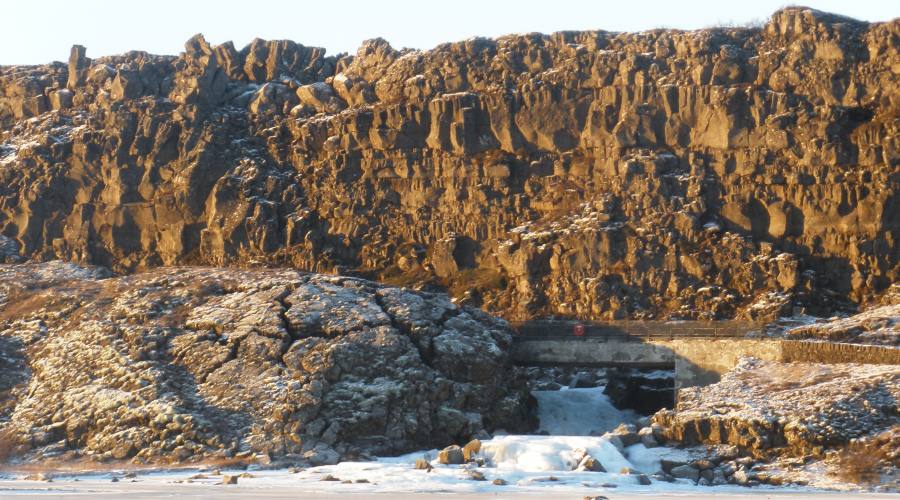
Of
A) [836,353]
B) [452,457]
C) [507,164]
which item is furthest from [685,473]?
[507,164]

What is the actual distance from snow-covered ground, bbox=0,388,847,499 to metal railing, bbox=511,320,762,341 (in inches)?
463

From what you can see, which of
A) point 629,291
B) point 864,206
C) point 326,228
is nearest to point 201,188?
point 326,228

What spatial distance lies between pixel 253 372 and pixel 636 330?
18.1m

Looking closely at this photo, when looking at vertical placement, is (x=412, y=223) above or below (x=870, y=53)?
below

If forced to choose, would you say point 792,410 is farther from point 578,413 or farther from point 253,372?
point 253,372

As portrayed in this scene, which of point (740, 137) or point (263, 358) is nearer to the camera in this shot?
point (263, 358)

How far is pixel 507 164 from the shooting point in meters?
76.3

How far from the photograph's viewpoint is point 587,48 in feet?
251

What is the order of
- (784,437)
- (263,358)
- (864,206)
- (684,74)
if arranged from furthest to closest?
(684,74), (864,206), (263,358), (784,437)

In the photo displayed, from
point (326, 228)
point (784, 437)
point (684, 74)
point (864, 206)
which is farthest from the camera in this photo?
point (326, 228)

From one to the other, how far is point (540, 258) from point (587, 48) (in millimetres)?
12938

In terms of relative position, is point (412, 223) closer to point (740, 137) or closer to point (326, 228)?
point (326, 228)

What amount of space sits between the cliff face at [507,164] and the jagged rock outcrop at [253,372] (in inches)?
515

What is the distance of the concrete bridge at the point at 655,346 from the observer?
193 feet
